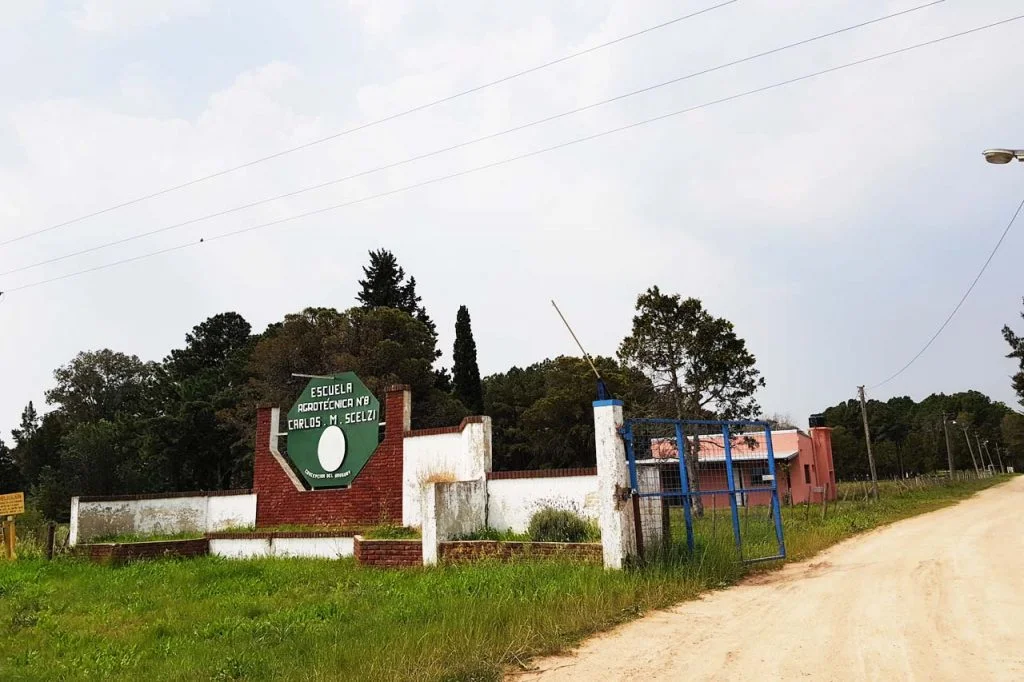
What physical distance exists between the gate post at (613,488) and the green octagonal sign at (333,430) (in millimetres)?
7320

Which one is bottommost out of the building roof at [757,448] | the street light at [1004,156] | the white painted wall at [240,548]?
the white painted wall at [240,548]

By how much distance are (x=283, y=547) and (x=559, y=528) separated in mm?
6601

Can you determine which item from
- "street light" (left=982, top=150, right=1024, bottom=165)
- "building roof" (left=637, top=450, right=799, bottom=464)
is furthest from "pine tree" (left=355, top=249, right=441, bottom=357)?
"street light" (left=982, top=150, right=1024, bottom=165)

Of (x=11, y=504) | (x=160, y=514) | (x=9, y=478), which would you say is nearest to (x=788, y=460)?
(x=160, y=514)

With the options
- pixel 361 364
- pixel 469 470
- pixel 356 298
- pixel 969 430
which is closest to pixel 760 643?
pixel 469 470

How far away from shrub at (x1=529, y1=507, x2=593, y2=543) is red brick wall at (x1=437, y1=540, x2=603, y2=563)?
0.53m

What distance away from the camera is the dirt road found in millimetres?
5777

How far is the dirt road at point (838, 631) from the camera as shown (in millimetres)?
5777

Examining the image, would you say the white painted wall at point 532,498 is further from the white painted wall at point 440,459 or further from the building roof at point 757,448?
the building roof at point 757,448

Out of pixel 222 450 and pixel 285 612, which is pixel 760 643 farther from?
pixel 222 450

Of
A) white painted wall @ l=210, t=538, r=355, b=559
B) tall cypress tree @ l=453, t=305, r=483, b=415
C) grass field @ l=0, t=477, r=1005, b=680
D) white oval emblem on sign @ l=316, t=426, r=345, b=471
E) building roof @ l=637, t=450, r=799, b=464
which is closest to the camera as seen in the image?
grass field @ l=0, t=477, r=1005, b=680

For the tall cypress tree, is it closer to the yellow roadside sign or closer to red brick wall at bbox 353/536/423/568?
the yellow roadside sign

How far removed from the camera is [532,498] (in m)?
13.5

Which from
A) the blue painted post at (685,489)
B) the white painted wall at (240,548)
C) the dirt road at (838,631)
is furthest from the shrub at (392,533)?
the dirt road at (838,631)
